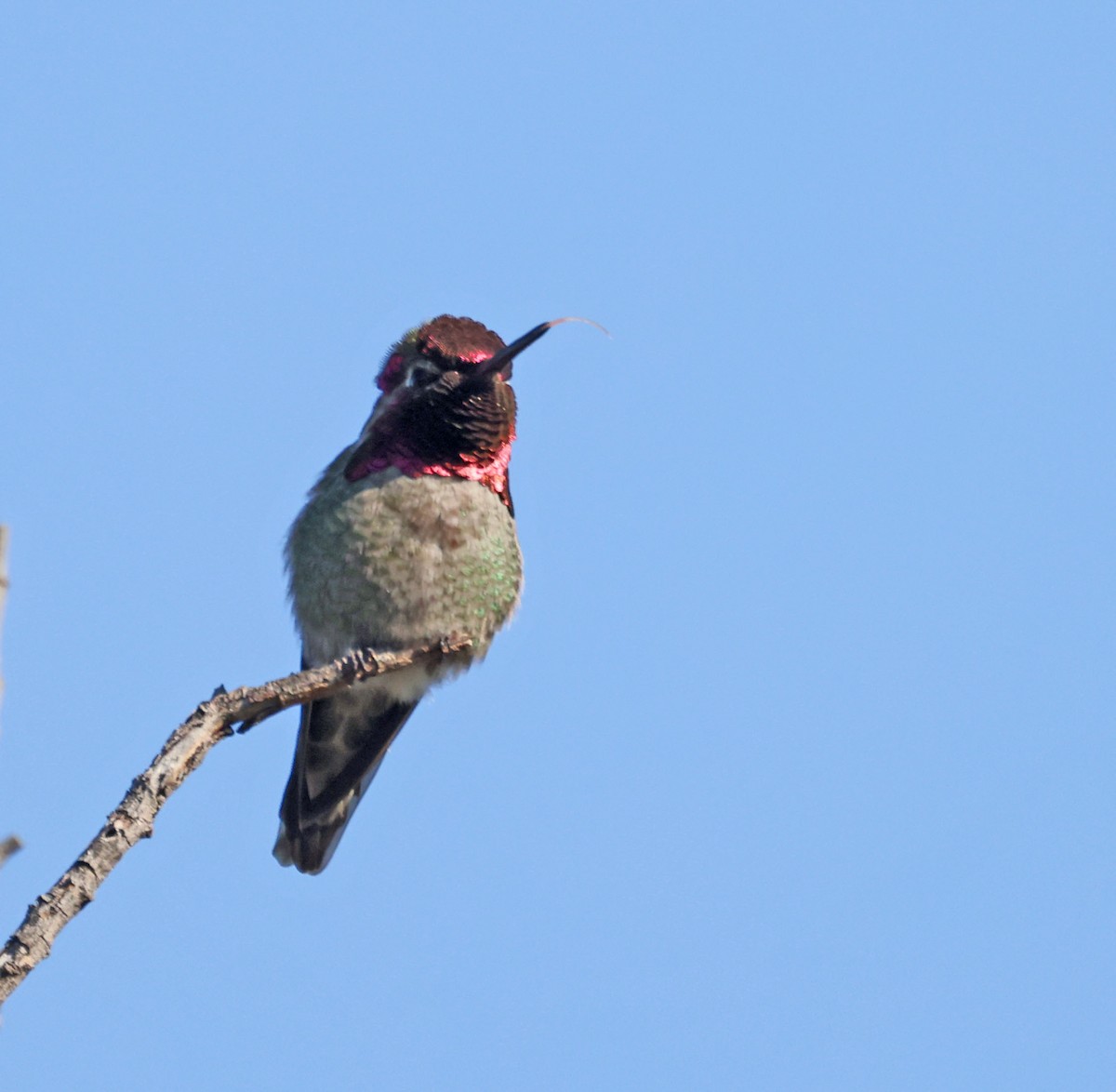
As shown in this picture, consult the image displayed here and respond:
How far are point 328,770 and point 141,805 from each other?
3440mm

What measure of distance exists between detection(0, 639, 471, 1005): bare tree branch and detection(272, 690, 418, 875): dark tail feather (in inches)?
81.5

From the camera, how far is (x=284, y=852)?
6.91m

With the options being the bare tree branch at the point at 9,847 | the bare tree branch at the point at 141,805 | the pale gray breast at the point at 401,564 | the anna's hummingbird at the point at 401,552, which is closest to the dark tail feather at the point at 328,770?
the anna's hummingbird at the point at 401,552

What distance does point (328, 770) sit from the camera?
280 inches

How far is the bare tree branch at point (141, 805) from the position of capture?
3.22 meters

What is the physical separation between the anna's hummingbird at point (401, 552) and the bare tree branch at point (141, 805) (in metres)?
1.73

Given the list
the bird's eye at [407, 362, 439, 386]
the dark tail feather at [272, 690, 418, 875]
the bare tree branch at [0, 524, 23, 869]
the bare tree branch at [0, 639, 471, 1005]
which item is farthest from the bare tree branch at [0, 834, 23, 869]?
the bird's eye at [407, 362, 439, 386]

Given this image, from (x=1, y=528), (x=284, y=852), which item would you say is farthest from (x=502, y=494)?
(x=1, y=528)

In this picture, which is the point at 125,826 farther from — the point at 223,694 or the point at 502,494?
the point at 502,494

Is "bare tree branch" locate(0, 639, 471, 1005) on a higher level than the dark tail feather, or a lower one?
lower

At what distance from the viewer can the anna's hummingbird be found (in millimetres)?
6754

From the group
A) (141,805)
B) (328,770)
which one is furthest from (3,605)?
(328,770)

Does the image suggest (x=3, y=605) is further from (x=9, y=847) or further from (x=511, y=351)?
(x=511, y=351)

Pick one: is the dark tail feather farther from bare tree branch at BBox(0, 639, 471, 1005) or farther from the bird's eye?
bare tree branch at BBox(0, 639, 471, 1005)
